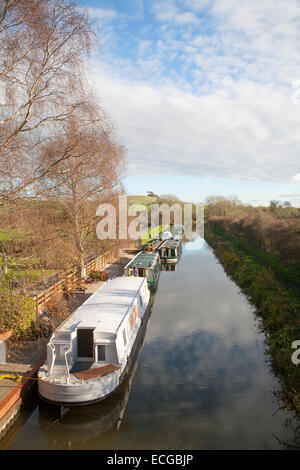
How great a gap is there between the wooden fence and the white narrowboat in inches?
124

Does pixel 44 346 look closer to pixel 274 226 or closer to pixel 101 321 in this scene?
pixel 101 321

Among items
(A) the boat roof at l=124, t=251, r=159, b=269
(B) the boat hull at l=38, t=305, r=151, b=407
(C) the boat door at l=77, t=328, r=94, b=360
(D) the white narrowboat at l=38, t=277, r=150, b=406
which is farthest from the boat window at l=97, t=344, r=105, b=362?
(A) the boat roof at l=124, t=251, r=159, b=269

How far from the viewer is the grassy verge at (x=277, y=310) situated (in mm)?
10133

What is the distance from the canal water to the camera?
8.17m

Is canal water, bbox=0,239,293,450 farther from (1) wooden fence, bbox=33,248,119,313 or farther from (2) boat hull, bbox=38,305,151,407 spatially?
(1) wooden fence, bbox=33,248,119,313

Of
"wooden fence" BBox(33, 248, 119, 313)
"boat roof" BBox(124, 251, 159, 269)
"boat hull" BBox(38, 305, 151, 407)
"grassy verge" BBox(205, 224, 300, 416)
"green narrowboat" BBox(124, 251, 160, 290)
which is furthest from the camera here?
"boat roof" BBox(124, 251, 159, 269)

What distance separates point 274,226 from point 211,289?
8479mm

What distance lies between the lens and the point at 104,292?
48.1 ft

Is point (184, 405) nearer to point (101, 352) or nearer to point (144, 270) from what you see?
point (101, 352)

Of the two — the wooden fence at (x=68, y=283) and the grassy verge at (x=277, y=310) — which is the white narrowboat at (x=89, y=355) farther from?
the grassy verge at (x=277, y=310)

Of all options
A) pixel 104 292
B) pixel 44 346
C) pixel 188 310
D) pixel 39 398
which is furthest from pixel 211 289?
pixel 39 398

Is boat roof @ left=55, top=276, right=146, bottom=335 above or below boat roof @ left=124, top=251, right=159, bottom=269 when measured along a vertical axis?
below

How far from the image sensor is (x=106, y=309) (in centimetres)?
1208

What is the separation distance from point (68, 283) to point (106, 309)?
6813mm
